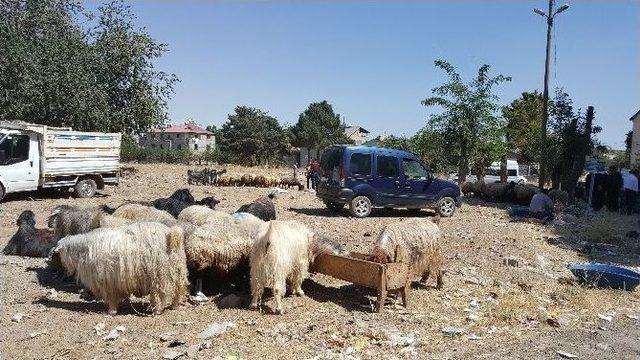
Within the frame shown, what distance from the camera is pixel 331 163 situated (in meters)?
14.9

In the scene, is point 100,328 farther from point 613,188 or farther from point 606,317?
point 613,188

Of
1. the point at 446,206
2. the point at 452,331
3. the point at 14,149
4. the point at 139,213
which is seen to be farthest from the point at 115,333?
the point at 14,149

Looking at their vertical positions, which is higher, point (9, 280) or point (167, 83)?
point (167, 83)

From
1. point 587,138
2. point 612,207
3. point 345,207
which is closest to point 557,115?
point 587,138

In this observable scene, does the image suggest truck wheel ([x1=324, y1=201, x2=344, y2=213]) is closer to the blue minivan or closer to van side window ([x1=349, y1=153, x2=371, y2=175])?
the blue minivan

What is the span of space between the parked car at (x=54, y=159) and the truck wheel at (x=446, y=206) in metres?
11.6

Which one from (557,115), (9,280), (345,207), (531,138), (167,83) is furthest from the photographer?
(531,138)

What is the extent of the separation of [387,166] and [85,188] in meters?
10.5

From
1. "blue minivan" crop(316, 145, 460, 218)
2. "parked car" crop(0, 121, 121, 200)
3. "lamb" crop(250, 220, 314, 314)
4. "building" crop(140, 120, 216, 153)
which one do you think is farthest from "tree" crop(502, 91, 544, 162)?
"building" crop(140, 120, 216, 153)

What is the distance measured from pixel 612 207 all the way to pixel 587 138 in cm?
422

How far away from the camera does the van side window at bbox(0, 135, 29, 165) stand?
16.0 m

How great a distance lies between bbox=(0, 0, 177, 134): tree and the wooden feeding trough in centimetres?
2034

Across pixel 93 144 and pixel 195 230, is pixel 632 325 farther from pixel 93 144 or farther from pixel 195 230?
pixel 93 144

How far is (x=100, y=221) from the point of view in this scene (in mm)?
7977
